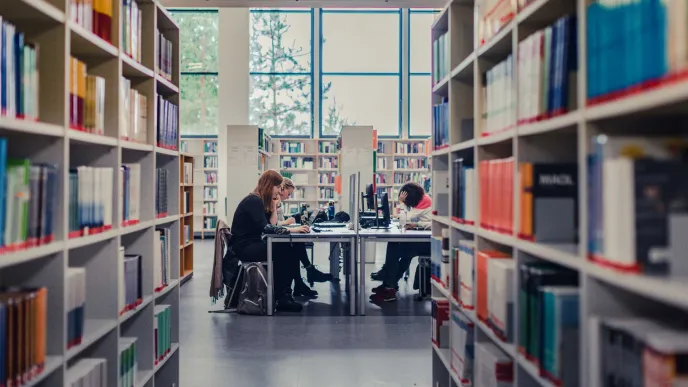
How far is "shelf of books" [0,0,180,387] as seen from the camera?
162cm

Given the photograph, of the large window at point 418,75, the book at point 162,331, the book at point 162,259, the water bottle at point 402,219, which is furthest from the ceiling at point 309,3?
the large window at point 418,75

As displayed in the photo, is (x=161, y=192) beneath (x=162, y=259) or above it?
above

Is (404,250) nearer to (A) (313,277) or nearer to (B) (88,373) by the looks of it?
(A) (313,277)

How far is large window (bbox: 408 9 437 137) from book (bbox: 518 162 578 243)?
1081cm

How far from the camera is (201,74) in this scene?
475 inches

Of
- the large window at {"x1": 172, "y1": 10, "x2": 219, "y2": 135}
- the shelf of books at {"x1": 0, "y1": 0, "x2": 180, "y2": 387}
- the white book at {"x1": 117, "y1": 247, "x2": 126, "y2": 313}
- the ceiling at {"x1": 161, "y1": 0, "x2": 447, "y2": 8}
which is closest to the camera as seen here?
the shelf of books at {"x1": 0, "y1": 0, "x2": 180, "y2": 387}

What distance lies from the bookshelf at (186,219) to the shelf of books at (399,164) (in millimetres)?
5265

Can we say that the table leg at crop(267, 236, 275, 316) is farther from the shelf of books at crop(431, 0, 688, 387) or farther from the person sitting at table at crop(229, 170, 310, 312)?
the shelf of books at crop(431, 0, 688, 387)

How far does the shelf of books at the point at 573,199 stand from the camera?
1.11 m

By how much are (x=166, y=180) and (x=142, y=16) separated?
2.94ft

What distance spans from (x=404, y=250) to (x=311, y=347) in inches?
84.4

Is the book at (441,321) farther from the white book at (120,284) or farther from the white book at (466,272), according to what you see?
the white book at (120,284)

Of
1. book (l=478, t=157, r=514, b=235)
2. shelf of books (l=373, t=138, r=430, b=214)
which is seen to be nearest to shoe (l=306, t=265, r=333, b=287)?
book (l=478, t=157, r=514, b=235)

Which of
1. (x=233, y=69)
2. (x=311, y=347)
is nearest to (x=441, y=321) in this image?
(x=311, y=347)
